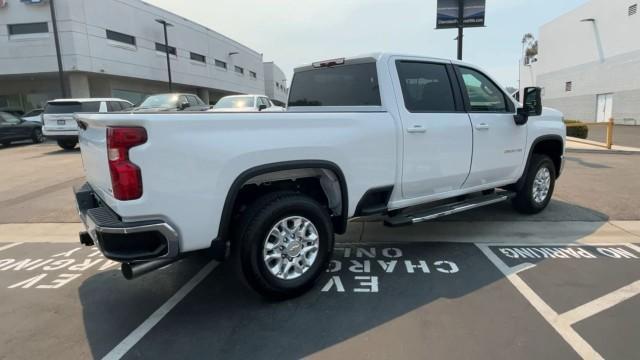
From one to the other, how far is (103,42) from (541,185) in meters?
33.2

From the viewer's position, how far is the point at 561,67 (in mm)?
39250

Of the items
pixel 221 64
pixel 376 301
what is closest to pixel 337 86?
pixel 376 301

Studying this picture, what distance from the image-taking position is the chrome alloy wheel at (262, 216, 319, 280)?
11.4 feet

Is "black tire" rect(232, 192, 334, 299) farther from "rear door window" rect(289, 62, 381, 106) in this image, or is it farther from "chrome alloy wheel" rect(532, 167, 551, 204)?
"chrome alloy wheel" rect(532, 167, 551, 204)

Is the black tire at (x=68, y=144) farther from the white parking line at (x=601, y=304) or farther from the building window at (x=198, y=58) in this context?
the building window at (x=198, y=58)

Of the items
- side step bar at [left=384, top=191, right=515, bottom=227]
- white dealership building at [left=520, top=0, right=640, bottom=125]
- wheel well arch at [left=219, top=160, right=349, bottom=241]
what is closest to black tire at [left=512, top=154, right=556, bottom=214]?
side step bar at [left=384, top=191, right=515, bottom=227]

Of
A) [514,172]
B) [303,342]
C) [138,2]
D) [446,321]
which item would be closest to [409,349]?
[446,321]

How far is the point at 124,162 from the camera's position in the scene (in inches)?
110

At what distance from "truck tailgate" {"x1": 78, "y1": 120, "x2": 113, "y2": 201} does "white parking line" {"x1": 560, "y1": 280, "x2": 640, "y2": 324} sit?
347cm

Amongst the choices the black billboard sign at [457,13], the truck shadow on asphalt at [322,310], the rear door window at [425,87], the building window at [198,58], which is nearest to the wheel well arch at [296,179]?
the truck shadow on asphalt at [322,310]

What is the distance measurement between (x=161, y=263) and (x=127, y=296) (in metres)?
1.09

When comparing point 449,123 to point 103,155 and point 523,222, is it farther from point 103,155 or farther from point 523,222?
point 103,155

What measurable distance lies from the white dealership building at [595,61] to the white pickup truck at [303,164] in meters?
30.6

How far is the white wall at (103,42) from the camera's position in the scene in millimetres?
29109
